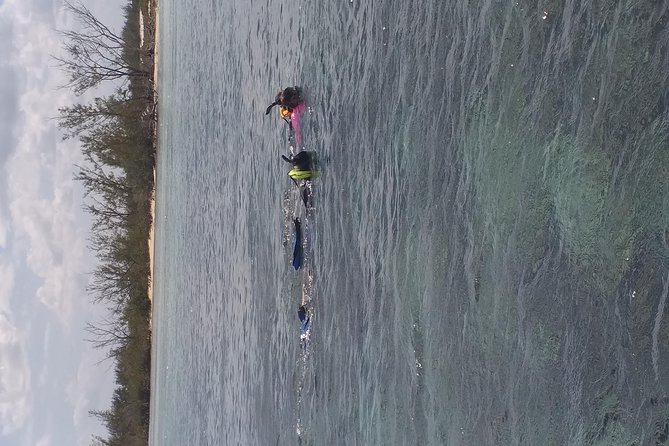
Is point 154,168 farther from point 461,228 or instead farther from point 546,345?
point 546,345

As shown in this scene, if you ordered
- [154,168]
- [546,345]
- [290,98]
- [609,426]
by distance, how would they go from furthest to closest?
[154,168]
[290,98]
[546,345]
[609,426]

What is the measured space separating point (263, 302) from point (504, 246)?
923 cm

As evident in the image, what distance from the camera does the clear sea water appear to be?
262 inches

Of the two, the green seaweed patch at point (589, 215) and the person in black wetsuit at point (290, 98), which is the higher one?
the person in black wetsuit at point (290, 98)

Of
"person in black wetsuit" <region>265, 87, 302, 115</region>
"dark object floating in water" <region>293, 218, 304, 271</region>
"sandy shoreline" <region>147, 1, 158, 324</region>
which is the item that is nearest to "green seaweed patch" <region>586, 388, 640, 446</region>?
"dark object floating in water" <region>293, 218, 304, 271</region>

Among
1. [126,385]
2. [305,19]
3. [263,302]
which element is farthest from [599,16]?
[126,385]

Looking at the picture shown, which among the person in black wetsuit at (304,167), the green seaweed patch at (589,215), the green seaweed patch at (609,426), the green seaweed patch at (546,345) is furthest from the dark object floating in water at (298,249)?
the green seaweed patch at (609,426)

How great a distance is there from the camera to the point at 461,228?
8.91 metres

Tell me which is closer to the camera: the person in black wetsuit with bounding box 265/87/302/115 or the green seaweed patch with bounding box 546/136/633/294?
the green seaweed patch with bounding box 546/136/633/294

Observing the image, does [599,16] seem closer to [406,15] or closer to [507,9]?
[507,9]

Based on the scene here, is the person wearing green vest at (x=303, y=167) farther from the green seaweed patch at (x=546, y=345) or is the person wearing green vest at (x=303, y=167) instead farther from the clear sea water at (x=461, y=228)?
the green seaweed patch at (x=546, y=345)

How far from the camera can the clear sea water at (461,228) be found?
666 cm

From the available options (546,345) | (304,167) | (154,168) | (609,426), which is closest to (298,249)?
(304,167)

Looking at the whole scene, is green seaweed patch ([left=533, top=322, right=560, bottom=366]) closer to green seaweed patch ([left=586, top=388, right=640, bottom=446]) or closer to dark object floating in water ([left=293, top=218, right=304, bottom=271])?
green seaweed patch ([left=586, top=388, right=640, bottom=446])
